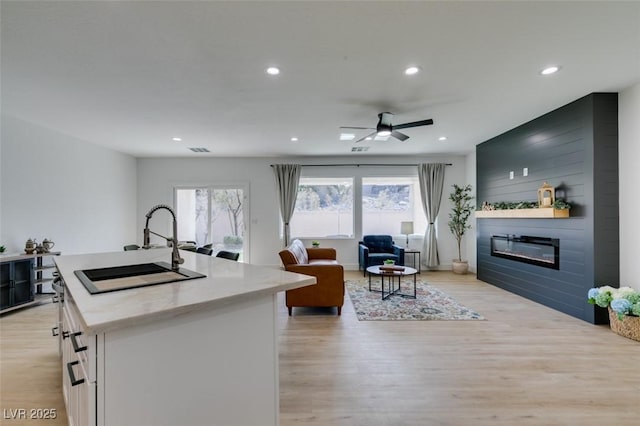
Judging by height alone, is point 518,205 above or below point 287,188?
below

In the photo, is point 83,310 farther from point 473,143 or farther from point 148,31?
point 473,143

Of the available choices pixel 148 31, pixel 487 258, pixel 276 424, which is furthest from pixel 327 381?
pixel 487 258

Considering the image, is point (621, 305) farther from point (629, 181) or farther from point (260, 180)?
point (260, 180)

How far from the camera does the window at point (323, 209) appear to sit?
686 centimetres

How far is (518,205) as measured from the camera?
4.33m

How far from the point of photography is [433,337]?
2.99 metres

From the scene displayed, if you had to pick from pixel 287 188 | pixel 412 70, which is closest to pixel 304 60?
pixel 412 70

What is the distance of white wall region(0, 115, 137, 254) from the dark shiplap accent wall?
24.4 ft

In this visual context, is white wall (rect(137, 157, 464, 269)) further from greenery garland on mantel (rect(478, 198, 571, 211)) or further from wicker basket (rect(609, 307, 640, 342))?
wicker basket (rect(609, 307, 640, 342))

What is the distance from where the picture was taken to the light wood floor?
73.5 inches

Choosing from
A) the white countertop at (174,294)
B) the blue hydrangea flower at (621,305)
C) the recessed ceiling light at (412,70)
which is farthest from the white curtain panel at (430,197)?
the white countertop at (174,294)

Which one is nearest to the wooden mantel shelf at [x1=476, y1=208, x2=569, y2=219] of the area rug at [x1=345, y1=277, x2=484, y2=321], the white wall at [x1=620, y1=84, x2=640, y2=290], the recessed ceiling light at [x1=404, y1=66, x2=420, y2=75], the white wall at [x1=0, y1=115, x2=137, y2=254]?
the white wall at [x1=620, y1=84, x2=640, y2=290]

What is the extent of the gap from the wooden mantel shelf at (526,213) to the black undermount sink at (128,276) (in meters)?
4.18

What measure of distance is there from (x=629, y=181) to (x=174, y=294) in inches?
182
